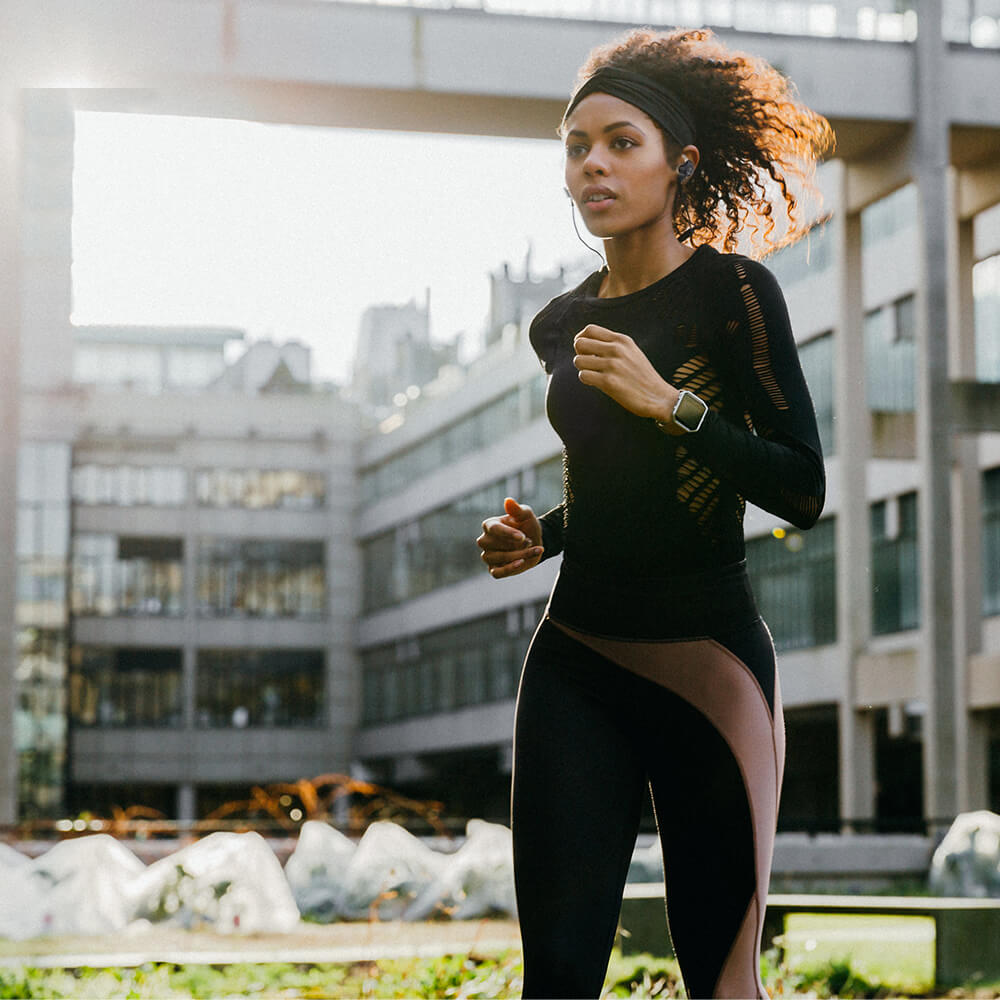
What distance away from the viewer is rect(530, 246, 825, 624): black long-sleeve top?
262 cm

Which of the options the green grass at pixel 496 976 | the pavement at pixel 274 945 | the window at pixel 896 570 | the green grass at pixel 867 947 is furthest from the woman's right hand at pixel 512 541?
the window at pixel 896 570

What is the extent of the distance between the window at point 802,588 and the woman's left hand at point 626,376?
36.1 meters

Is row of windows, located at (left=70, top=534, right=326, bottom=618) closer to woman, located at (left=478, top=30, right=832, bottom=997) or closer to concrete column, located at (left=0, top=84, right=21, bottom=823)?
concrete column, located at (left=0, top=84, right=21, bottom=823)

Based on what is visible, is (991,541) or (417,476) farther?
(417,476)

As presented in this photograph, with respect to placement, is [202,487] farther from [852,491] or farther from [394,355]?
[852,491]

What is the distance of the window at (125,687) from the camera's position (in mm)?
70312

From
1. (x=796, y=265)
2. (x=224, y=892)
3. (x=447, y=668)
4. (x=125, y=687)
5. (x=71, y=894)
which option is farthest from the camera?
(x=125, y=687)

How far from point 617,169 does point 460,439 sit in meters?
59.7

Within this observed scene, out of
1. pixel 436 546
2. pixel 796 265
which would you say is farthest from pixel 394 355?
pixel 796 265

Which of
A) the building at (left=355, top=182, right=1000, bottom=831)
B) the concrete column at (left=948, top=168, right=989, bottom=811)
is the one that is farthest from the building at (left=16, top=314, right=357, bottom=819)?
the concrete column at (left=948, top=168, right=989, bottom=811)

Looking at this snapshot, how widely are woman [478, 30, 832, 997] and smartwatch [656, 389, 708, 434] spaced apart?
0.03 metres

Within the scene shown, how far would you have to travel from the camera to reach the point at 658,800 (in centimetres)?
274

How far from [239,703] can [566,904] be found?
2773 inches

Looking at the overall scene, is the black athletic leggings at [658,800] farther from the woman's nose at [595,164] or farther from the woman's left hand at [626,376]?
the woman's nose at [595,164]
